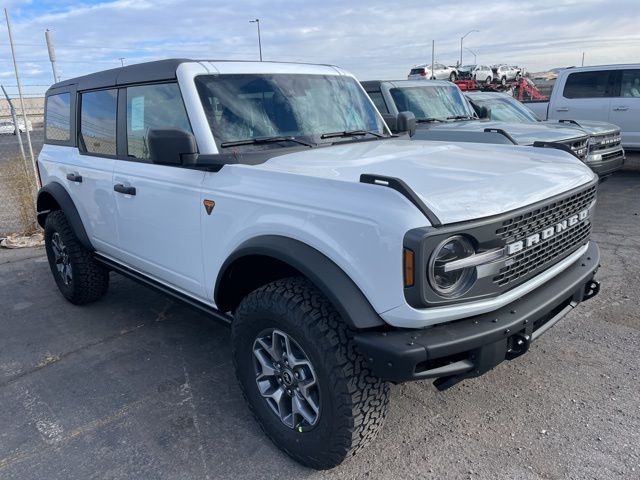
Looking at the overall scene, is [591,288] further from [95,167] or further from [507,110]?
[507,110]

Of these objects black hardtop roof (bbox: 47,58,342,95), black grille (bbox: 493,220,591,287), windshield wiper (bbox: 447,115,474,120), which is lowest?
black grille (bbox: 493,220,591,287)

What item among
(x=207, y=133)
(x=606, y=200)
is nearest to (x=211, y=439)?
(x=207, y=133)

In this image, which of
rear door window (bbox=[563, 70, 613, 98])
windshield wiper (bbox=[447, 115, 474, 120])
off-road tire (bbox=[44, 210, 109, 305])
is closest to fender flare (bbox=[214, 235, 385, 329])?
off-road tire (bbox=[44, 210, 109, 305])

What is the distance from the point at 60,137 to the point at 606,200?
308 inches

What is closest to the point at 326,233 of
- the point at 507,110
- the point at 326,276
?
the point at 326,276

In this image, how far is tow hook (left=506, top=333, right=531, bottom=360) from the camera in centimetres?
235

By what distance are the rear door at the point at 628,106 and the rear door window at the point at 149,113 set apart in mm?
9827

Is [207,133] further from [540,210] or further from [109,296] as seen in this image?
[109,296]

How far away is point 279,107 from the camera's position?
3.41 m

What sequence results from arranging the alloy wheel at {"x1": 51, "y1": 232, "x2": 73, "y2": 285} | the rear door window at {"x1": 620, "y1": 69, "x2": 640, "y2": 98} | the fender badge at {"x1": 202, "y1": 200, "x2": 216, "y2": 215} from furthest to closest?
the rear door window at {"x1": 620, "y1": 69, "x2": 640, "y2": 98}, the alloy wheel at {"x1": 51, "y1": 232, "x2": 73, "y2": 285}, the fender badge at {"x1": 202, "y1": 200, "x2": 216, "y2": 215}

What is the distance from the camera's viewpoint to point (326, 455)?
8.18 feet

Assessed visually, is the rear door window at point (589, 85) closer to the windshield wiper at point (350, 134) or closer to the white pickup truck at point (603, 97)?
the white pickup truck at point (603, 97)

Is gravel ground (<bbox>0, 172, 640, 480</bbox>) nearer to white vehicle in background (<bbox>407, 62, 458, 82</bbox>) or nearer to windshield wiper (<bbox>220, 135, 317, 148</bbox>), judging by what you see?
windshield wiper (<bbox>220, 135, 317, 148</bbox>)

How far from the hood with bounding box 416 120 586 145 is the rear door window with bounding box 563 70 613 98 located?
145 inches
